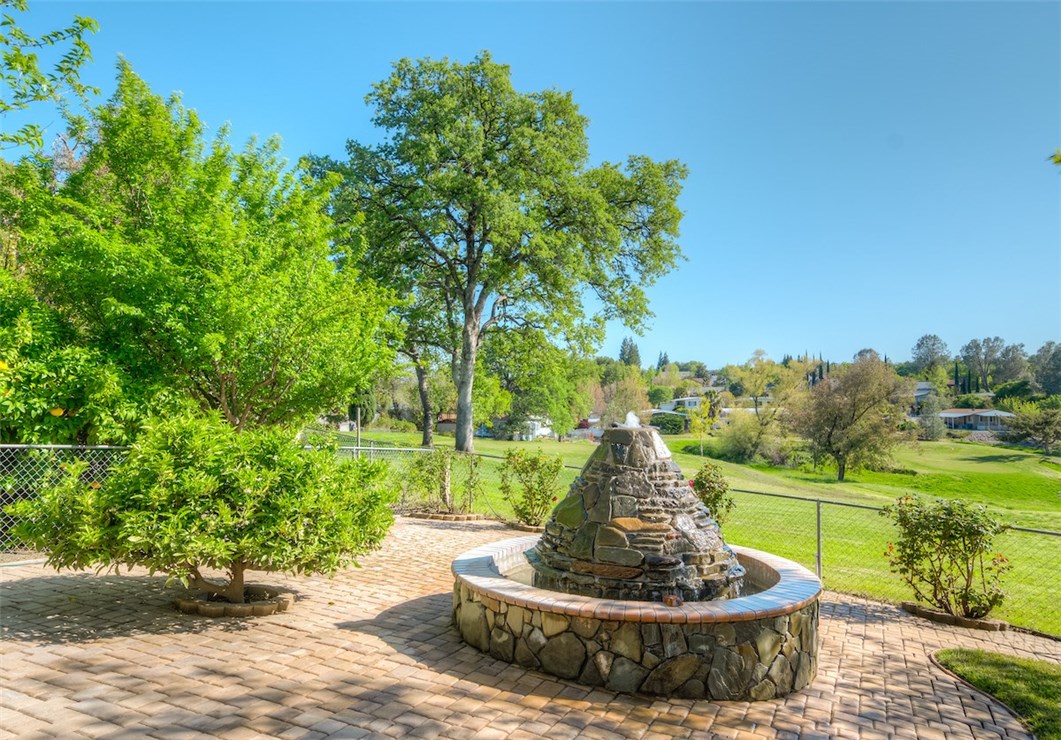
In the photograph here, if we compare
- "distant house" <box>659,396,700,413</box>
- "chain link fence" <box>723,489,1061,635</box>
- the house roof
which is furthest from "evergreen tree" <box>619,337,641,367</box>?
"chain link fence" <box>723,489,1061,635</box>

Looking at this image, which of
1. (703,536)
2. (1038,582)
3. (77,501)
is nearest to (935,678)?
(703,536)

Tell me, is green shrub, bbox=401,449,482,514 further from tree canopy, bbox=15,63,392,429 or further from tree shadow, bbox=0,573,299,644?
tree shadow, bbox=0,573,299,644

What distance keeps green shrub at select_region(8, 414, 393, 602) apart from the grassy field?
20.8ft

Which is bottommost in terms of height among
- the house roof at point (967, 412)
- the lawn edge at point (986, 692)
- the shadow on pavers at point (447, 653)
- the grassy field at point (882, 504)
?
the grassy field at point (882, 504)

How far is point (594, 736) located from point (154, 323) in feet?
25.4

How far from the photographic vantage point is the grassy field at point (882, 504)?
9852mm

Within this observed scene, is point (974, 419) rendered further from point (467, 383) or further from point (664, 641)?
point (664, 641)

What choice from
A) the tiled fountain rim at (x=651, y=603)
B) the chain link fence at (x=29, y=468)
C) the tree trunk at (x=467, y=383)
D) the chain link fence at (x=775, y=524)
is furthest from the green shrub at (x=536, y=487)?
the tree trunk at (x=467, y=383)

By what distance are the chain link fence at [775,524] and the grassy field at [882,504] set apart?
4 cm

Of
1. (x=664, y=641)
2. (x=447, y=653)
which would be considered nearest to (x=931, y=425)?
(x=664, y=641)

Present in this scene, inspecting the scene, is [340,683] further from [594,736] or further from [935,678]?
[935,678]

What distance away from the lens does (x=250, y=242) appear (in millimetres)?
8953

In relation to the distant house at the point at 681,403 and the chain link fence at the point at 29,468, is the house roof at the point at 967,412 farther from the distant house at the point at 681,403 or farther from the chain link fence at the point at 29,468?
the chain link fence at the point at 29,468

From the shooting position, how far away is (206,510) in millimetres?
5199
